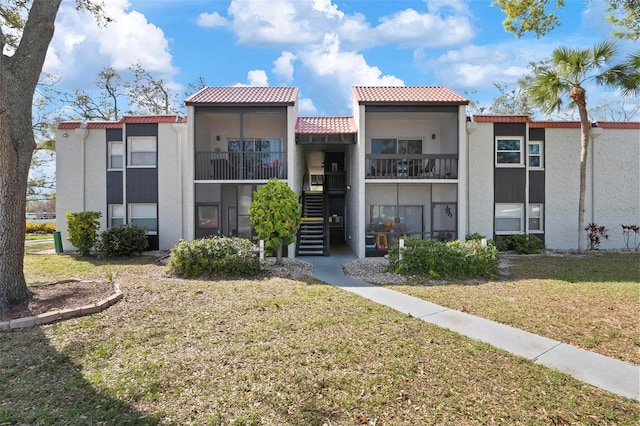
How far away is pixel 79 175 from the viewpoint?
53.3 ft

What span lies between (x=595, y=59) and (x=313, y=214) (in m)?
13.9

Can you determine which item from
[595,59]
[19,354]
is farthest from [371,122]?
[19,354]

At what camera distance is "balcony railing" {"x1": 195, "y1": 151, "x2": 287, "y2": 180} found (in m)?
15.0

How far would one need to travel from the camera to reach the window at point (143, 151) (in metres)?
16.2

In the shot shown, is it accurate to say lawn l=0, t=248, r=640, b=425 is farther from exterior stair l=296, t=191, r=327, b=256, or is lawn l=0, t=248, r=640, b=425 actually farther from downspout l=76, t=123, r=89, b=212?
downspout l=76, t=123, r=89, b=212

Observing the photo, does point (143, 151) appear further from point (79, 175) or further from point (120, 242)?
point (120, 242)

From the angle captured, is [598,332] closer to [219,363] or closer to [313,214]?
[219,363]

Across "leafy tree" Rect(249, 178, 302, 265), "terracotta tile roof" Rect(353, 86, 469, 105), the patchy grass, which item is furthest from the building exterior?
the patchy grass

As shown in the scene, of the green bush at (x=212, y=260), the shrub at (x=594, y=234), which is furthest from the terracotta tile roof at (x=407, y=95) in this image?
the shrub at (x=594, y=234)

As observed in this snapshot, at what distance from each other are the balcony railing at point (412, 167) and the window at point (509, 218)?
3.46 metres

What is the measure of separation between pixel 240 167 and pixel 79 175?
803 centimetres

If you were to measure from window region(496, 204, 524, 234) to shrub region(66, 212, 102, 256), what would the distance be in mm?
18357

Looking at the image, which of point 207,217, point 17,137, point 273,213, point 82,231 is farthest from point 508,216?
point 82,231

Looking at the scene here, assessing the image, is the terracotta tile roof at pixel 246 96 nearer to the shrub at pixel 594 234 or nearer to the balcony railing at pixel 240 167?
the balcony railing at pixel 240 167
